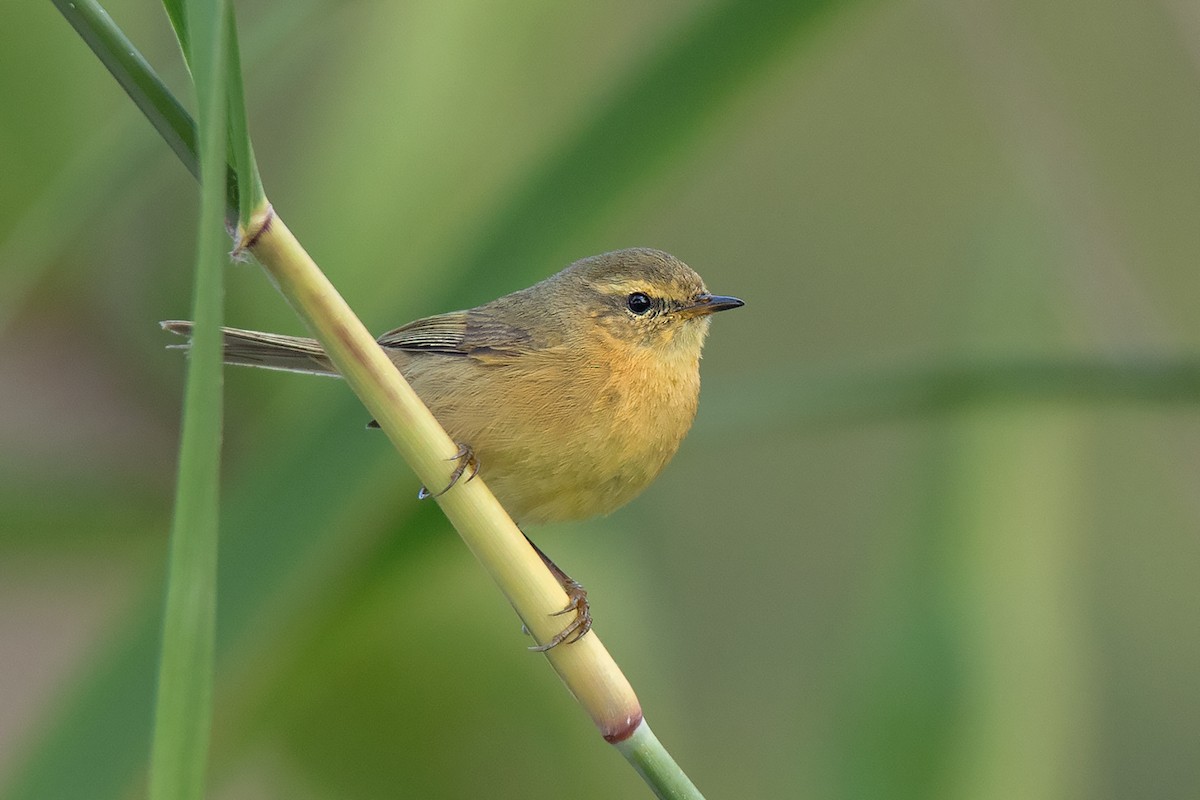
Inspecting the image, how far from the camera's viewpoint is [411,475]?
2.33 metres

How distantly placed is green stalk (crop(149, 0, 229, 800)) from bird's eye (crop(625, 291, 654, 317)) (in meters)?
1.84

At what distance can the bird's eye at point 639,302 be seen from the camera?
284 centimetres

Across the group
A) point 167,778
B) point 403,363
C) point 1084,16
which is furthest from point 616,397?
point 1084,16

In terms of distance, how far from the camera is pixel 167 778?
35.5 inches

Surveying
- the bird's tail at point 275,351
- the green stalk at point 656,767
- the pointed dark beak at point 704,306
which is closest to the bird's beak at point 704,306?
the pointed dark beak at point 704,306

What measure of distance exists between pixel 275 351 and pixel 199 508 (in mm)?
1801

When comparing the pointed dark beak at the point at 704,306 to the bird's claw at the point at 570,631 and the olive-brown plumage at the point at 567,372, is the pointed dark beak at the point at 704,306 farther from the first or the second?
the bird's claw at the point at 570,631

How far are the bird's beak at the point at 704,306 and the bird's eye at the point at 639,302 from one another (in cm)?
7

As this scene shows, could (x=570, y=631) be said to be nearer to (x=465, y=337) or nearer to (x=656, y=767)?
(x=656, y=767)

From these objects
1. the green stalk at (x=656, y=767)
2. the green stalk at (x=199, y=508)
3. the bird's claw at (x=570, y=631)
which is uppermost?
the green stalk at (x=199, y=508)

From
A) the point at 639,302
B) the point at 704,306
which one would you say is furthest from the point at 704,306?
the point at 639,302

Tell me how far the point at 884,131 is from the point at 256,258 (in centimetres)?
488

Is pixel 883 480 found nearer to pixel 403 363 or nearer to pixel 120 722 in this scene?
pixel 403 363

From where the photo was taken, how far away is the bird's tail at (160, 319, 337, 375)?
2686mm
